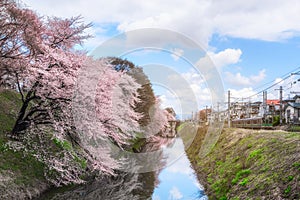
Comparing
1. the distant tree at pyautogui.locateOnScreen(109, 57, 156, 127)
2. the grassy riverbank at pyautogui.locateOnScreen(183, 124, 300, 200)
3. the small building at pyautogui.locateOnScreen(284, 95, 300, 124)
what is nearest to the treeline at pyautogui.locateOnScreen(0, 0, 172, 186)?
the grassy riverbank at pyautogui.locateOnScreen(183, 124, 300, 200)

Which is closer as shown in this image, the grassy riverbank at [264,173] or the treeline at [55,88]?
the grassy riverbank at [264,173]

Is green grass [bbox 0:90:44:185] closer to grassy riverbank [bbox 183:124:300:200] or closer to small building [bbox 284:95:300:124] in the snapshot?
grassy riverbank [bbox 183:124:300:200]

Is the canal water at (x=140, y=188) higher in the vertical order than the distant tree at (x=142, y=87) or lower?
lower

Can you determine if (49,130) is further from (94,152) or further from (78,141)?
(94,152)

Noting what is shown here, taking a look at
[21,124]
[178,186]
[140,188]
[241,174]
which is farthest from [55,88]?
[178,186]

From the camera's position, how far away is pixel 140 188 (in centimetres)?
1592

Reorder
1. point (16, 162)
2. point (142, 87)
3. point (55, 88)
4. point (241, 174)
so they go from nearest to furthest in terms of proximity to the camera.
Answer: point (241, 174) → point (16, 162) → point (55, 88) → point (142, 87)

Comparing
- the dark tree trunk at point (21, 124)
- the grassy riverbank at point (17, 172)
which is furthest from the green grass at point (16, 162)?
the dark tree trunk at point (21, 124)

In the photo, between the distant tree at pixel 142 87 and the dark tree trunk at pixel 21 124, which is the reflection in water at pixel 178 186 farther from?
the distant tree at pixel 142 87

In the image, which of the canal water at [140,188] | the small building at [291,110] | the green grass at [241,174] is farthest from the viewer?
the small building at [291,110]

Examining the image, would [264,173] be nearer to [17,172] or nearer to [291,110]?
[17,172]

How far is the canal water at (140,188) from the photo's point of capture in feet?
43.8

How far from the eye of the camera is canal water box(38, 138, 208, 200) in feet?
43.8

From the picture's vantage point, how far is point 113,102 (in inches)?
690
